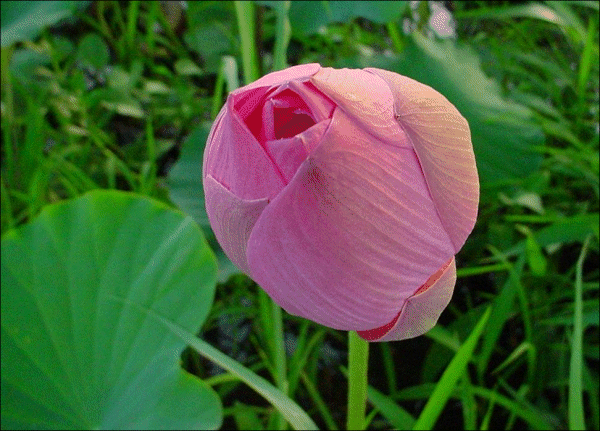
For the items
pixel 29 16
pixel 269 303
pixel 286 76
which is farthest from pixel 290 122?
pixel 29 16

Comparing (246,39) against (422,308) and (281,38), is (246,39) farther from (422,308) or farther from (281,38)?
(422,308)

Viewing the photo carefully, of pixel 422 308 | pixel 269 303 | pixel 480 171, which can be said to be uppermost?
pixel 422 308

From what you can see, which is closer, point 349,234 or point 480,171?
point 349,234

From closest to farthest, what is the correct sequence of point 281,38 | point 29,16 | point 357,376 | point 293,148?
point 293,148, point 357,376, point 281,38, point 29,16

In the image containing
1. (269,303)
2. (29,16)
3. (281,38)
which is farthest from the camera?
(29,16)

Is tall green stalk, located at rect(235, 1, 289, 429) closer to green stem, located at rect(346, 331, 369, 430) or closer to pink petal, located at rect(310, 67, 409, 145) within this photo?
green stem, located at rect(346, 331, 369, 430)

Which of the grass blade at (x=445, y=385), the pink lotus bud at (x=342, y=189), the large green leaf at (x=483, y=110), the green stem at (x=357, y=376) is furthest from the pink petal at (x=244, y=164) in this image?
the large green leaf at (x=483, y=110)
